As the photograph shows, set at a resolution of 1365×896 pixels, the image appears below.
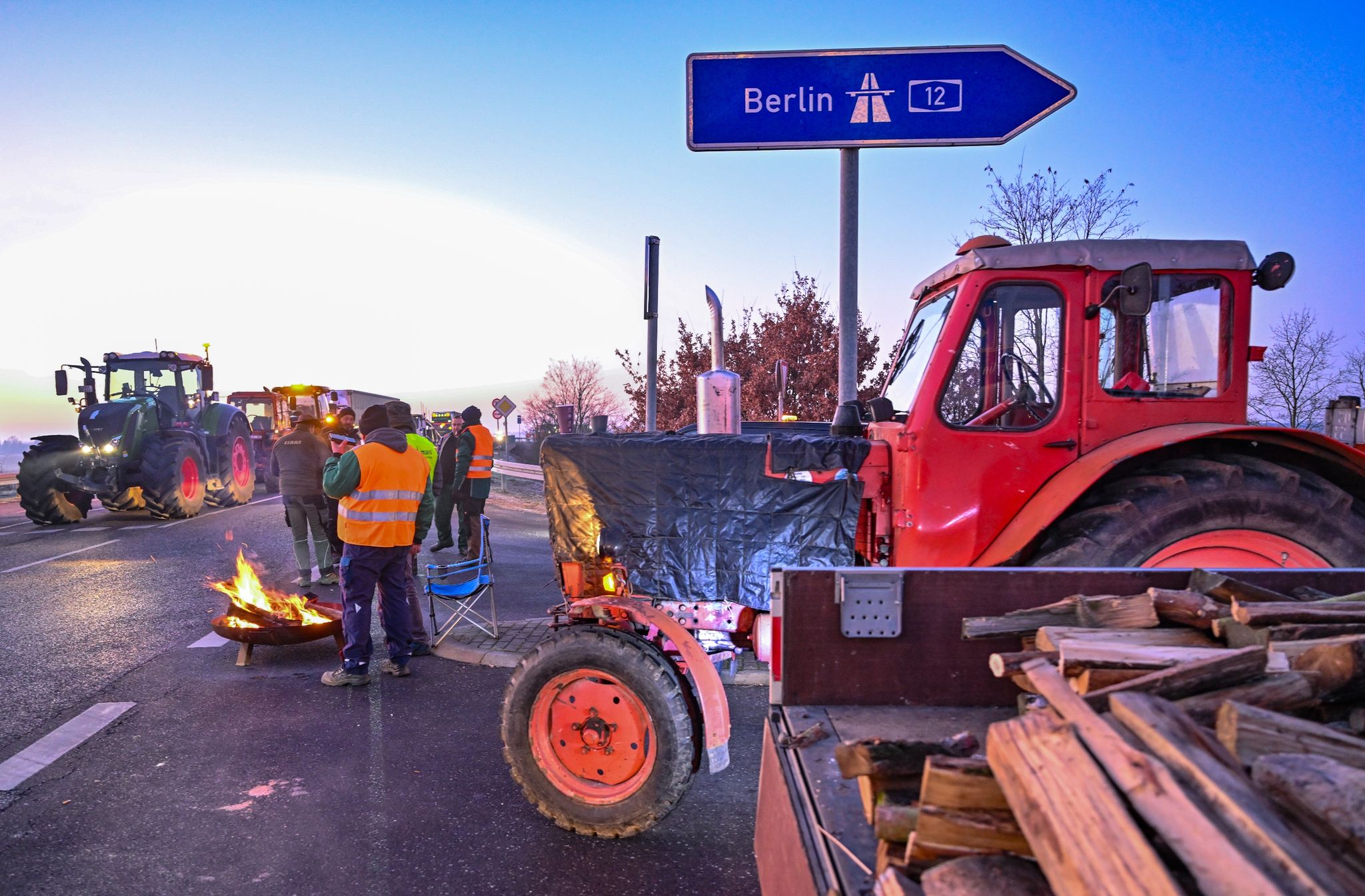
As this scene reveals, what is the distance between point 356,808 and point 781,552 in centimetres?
241

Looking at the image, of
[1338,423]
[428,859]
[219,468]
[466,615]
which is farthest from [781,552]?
[219,468]

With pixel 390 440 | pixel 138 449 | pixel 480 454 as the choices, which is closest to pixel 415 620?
pixel 390 440

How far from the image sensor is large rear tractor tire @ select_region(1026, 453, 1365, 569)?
302cm

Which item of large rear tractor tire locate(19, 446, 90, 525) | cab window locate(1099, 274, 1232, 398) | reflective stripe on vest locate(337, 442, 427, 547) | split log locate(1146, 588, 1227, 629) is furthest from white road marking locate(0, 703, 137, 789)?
large rear tractor tire locate(19, 446, 90, 525)

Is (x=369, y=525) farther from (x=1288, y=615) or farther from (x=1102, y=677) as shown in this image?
(x=1288, y=615)

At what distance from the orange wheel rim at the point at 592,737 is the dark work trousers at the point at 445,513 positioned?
25.6 ft

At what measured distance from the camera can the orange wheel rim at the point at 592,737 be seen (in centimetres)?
329

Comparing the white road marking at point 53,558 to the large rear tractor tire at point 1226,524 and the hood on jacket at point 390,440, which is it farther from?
the large rear tractor tire at point 1226,524

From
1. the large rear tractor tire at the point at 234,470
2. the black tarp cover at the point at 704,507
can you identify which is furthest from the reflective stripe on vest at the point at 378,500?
the large rear tractor tire at the point at 234,470

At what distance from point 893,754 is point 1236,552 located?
2.34 meters

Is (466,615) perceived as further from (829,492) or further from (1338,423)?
(1338,423)

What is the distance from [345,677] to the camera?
542 cm

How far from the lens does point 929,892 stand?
1281 millimetres

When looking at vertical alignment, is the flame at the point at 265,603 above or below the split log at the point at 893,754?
below
